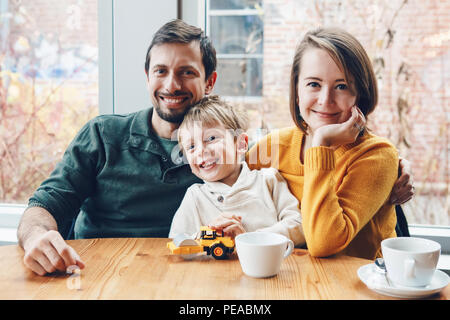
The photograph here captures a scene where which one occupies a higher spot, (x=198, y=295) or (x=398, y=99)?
(x=398, y=99)

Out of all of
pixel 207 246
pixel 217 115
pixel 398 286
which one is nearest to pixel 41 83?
pixel 217 115

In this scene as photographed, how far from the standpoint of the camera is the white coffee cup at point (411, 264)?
86cm

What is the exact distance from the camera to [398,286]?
0.89 meters

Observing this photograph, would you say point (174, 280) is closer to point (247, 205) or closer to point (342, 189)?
point (247, 205)

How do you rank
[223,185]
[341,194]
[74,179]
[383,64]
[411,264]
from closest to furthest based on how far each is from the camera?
[411,264], [341,194], [223,185], [74,179], [383,64]

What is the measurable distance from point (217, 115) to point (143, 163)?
0.34 metres

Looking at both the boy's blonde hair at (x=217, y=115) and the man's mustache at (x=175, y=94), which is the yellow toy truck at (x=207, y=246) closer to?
the boy's blonde hair at (x=217, y=115)

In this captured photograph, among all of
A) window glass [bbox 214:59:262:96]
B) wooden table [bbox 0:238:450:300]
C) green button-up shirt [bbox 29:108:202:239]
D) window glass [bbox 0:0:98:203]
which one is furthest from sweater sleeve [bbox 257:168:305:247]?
window glass [bbox 0:0:98:203]

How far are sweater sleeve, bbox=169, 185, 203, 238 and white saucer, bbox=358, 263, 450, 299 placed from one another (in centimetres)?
53

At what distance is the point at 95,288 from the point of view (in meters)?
0.91

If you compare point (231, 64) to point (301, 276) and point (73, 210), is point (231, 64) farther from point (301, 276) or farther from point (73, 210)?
point (301, 276)

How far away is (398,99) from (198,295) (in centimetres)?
138

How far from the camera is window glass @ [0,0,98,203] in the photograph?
207 cm

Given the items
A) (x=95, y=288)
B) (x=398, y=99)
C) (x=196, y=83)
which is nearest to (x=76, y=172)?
(x=196, y=83)
